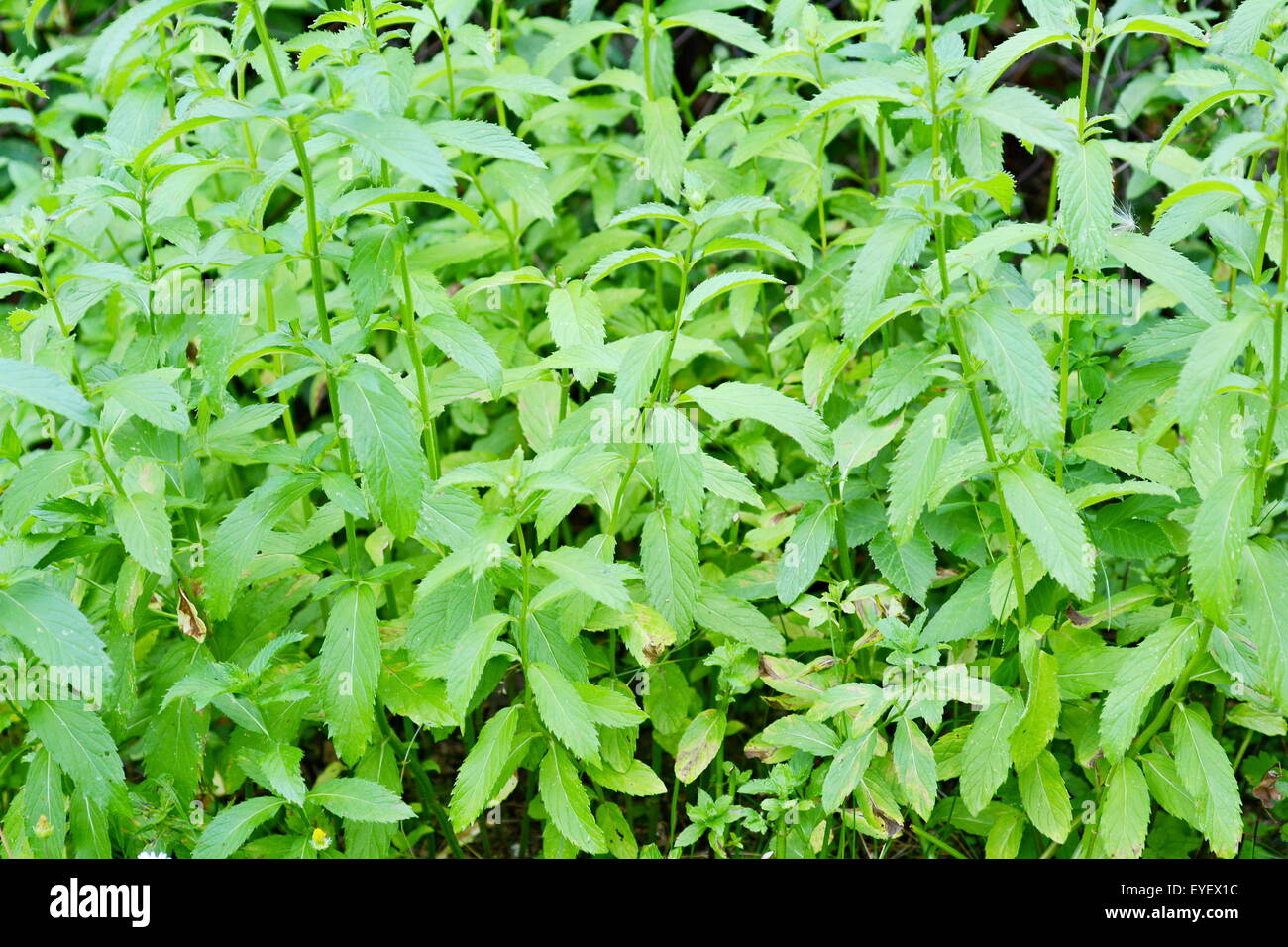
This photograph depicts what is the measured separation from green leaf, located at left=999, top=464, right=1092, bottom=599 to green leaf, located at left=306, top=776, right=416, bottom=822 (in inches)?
52.1

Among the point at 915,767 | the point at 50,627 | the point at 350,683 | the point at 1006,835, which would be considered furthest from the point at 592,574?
the point at 1006,835

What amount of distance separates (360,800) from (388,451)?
2.33 feet

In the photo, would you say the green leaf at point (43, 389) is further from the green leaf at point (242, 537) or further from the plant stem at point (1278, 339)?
the plant stem at point (1278, 339)

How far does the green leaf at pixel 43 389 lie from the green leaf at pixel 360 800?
0.85 meters

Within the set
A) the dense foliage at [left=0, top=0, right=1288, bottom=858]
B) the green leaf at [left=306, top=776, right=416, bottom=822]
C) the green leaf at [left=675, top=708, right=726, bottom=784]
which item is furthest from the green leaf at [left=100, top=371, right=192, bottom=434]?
the green leaf at [left=675, top=708, right=726, bottom=784]

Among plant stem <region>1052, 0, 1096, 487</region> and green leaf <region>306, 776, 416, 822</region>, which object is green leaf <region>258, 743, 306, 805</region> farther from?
plant stem <region>1052, 0, 1096, 487</region>

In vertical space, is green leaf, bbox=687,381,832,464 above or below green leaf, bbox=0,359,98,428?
below

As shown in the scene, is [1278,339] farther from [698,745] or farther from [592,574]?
[698,745]

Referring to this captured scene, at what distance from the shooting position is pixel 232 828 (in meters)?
2.23

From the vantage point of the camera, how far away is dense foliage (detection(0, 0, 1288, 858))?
7.18 feet

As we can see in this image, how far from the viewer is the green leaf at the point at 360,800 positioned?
7.43 ft
